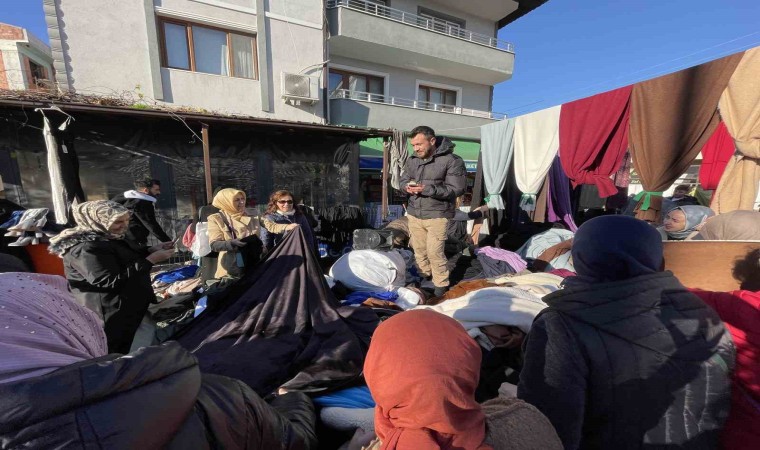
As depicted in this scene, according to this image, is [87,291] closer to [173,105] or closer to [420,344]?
[420,344]

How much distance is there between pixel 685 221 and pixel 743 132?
820 millimetres

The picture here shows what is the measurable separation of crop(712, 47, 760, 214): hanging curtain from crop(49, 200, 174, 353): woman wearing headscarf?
4937mm

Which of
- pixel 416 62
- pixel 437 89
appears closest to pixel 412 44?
pixel 416 62

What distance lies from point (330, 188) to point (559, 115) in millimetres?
4976

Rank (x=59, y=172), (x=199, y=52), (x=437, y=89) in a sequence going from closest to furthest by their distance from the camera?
1. (x=59, y=172)
2. (x=199, y=52)
3. (x=437, y=89)

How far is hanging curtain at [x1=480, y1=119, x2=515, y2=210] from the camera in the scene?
5.11 m

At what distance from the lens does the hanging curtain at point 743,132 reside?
7.97 feet

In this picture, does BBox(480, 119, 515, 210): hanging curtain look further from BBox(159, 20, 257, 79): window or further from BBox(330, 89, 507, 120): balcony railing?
BBox(159, 20, 257, 79): window

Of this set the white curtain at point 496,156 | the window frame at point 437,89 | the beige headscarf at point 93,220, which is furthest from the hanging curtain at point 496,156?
the window frame at point 437,89

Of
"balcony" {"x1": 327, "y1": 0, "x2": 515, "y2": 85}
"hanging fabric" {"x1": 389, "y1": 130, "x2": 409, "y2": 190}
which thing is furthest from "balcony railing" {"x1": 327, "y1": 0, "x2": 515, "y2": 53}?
"hanging fabric" {"x1": 389, "y1": 130, "x2": 409, "y2": 190}

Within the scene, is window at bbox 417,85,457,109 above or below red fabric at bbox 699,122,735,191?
above

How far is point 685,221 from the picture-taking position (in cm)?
286

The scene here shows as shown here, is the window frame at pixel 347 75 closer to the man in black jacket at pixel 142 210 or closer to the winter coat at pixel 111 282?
the man in black jacket at pixel 142 210

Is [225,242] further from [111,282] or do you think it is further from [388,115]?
[388,115]
